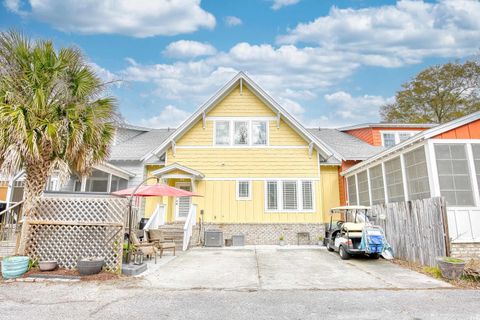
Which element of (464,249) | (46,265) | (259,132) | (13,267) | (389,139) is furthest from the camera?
(389,139)

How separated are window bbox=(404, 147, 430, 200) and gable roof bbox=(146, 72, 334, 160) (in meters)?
5.13

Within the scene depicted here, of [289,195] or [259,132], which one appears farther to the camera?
[259,132]

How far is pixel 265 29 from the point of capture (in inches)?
644

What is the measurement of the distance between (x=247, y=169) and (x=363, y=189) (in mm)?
5649

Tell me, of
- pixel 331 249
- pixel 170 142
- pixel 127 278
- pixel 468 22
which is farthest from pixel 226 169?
pixel 468 22

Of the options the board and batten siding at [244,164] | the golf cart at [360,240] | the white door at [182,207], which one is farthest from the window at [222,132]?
the golf cart at [360,240]

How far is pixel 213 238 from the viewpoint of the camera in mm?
13211

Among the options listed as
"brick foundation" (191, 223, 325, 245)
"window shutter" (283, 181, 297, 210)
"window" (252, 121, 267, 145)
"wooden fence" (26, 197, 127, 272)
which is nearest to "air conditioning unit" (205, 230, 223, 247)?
"brick foundation" (191, 223, 325, 245)

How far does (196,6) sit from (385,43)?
1236 centimetres

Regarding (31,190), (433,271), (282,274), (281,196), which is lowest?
(282,274)

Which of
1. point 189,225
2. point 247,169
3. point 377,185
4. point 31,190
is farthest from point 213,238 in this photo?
point 31,190

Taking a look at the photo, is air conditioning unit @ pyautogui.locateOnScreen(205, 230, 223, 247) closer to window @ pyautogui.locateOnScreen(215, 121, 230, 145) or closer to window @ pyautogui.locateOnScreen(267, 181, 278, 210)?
window @ pyautogui.locateOnScreen(267, 181, 278, 210)

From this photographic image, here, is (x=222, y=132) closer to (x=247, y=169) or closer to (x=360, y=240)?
(x=247, y=169)

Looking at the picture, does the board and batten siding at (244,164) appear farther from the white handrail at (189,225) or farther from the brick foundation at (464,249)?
the brick foundation at (464,249)
